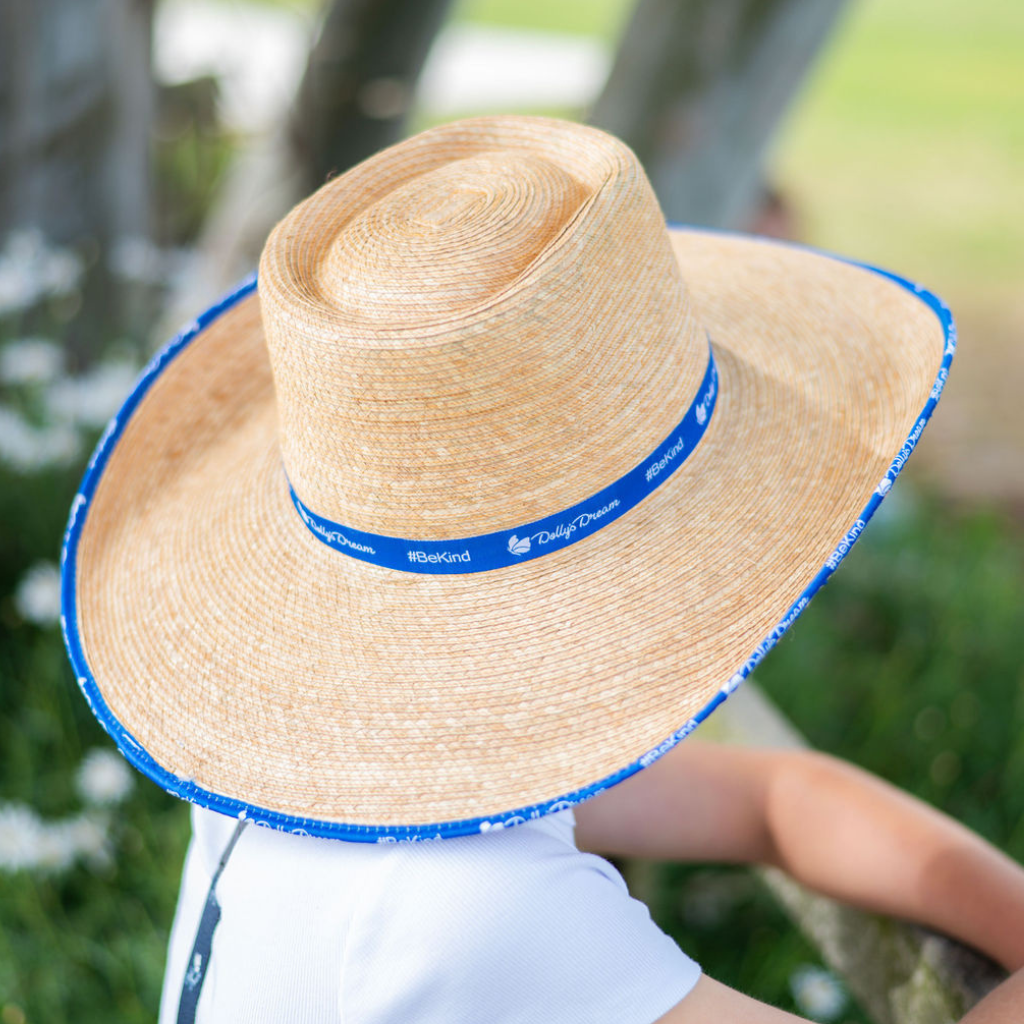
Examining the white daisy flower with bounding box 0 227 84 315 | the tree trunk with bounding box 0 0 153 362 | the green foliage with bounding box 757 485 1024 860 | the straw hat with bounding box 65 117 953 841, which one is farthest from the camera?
the tree trunk with bounding box 0 0 153 362

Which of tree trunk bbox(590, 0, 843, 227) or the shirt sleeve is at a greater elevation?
tree trunk bbox(590, 0, 843, 227)

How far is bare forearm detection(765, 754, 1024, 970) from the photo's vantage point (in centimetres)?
117

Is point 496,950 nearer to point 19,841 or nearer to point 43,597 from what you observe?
point 19,841

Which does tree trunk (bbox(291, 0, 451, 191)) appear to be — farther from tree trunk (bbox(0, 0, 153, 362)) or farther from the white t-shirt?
the white t-shirt

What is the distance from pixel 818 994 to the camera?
185 cm

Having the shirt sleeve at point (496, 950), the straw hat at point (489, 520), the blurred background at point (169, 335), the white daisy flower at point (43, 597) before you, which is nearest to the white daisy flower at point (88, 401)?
the blurred background at point (169, 335)

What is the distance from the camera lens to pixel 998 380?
21.7ft

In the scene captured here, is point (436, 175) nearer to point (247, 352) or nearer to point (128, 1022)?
point (247, 352)

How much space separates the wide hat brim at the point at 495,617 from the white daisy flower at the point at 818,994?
1093 mm

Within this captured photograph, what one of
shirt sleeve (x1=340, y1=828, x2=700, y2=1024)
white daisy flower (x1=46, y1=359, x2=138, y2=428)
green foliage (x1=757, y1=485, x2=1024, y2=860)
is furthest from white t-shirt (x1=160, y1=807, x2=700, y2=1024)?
white daisy flower (x1=46, y1=359, x2=138, y2=428)

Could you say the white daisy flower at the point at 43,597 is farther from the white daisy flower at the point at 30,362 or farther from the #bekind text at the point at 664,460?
the #bekind text at the point at 664,460

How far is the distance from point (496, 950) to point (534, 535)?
0.41m

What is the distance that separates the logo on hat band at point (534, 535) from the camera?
114 centimetres

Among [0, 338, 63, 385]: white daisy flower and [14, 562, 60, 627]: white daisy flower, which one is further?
[0, 338, 63, 385]: white daisy flower
